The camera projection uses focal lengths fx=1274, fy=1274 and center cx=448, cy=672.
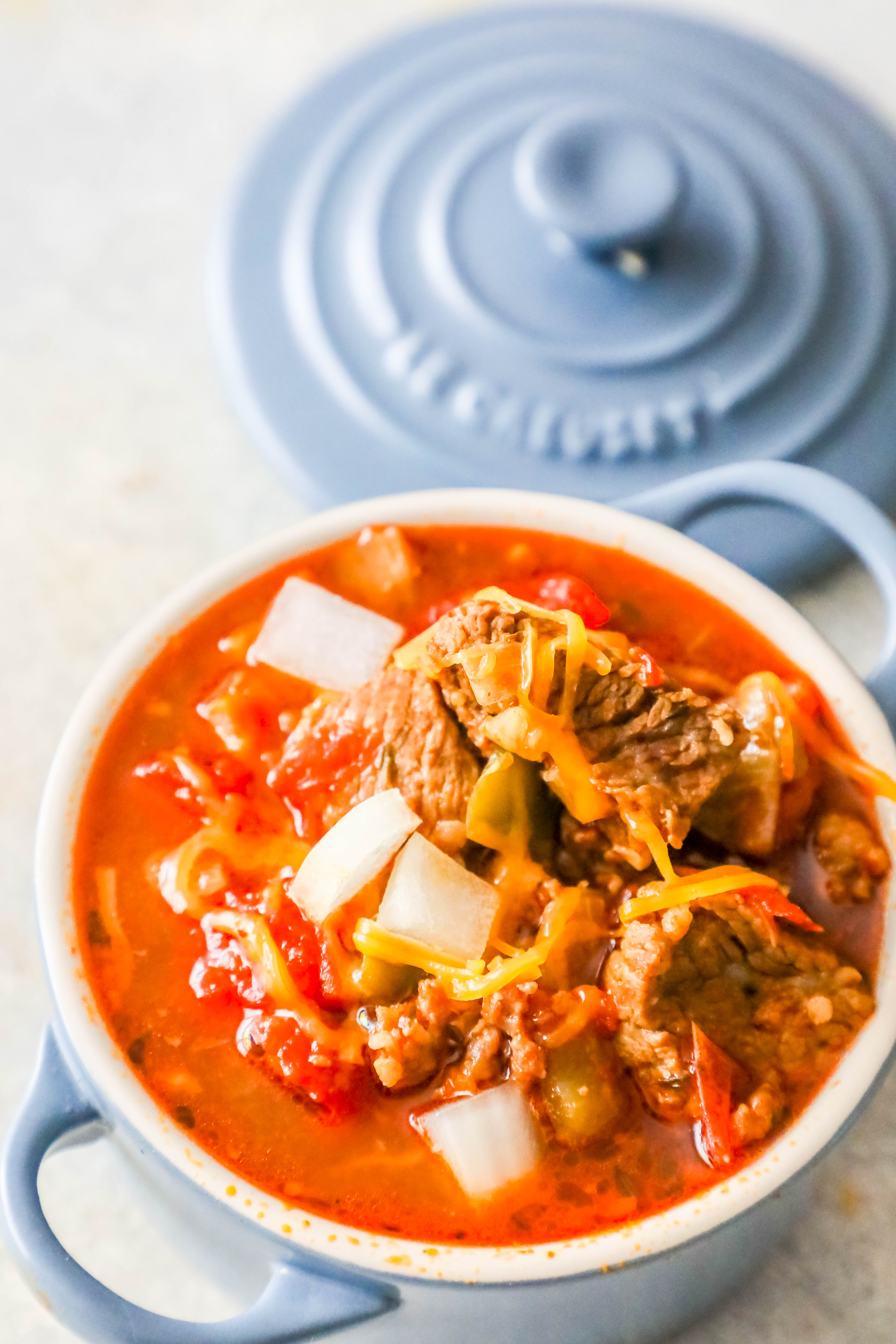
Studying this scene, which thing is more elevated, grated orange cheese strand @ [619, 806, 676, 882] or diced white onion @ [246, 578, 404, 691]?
diced white onion @ [246, 578, 404, 691]

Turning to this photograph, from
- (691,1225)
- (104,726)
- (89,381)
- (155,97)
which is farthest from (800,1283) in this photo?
(155,97)

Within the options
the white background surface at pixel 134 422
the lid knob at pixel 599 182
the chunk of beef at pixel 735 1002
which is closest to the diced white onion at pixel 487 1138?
the chunk of beef at pixel 735 1002

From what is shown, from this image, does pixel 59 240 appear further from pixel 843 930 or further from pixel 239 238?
pixel 843 930

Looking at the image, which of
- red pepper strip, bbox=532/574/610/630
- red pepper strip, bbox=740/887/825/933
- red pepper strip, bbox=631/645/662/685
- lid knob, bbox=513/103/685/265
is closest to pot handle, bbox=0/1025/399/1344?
red pepper strip, bbox=740/887/825/933

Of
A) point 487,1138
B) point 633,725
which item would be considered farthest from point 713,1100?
point 633,725

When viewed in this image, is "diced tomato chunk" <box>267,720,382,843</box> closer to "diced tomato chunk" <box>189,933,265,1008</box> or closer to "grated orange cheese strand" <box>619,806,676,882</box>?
"diced tomato chunk" <box>189,933,265,1008</box>

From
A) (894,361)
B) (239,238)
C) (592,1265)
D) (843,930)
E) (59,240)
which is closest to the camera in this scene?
(592,1265)
